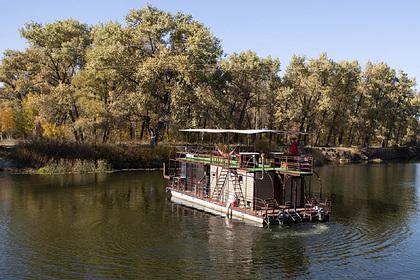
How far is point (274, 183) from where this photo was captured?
40.3 m

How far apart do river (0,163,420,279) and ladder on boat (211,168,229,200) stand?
8.78 ft

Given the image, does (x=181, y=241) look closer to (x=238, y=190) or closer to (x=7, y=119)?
(x=238, y=190)

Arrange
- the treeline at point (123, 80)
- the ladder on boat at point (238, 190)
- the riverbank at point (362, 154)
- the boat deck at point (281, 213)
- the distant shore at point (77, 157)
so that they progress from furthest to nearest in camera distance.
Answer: the riverbank at point (362, 154), the treeline at point (123, 80), the distant shore at point (77, 157), the ladder on boat at point (238, 190), the boat deck at point (281, 213)

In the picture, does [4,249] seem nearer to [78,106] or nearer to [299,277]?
[299,277]

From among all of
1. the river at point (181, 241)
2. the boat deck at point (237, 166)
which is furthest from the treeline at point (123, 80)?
the boat deck at point (237, 166)

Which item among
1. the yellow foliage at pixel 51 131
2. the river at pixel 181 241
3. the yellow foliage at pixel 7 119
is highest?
the yellow foliage at pixel 7 119

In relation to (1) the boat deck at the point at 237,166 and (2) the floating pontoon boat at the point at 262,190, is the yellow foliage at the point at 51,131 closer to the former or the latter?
(1) the boat deck at the point at 237,166

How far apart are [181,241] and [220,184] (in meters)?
11.4

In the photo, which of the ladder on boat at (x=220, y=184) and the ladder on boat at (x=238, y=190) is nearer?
the ladder on boat at (x=238, y=190)

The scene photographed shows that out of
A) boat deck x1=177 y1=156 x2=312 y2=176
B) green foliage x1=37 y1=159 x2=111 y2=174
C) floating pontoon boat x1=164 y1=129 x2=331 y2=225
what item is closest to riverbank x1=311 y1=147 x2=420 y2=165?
green foliage x1=37 y1=159 x2=111 y2=174

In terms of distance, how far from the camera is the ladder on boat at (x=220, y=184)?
4316 cm

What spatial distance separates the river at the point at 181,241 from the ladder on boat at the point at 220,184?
268cm

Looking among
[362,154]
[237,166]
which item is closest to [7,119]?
[237,166]

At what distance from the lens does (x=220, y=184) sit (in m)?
44.0
